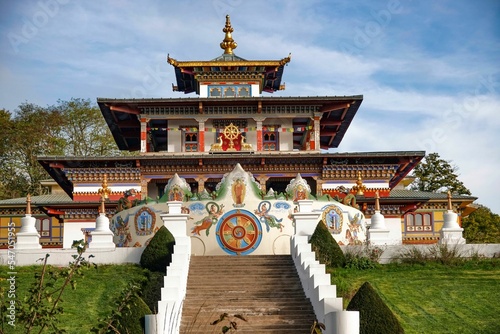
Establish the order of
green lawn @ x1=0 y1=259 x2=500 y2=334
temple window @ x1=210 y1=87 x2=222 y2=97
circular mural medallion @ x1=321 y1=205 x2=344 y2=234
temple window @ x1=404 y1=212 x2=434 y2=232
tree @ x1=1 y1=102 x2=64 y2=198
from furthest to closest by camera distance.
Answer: tree @ x1=1 y1=102 x2=64 y2=198 < temple window @ x1=404 y1=212 x2=434 y2=232 < temple window @ x1=210 y1=87 x2=222 y2=97 < circular mural medallion @ x1=321 y1=205 x2=344 y2=234 < green lawn @ x1=0 y1=259 x2=500 y2=334

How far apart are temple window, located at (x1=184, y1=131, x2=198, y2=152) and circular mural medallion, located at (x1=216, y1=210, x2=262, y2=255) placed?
15359 millimetres

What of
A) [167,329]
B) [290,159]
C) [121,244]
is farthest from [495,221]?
[167,329]

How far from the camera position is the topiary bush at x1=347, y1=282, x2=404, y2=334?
18188 mm

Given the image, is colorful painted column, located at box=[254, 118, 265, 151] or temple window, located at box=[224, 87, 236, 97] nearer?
colorful painted column, located at box=[254, 118, 265, 151]

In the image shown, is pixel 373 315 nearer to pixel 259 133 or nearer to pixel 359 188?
pixel 359 188

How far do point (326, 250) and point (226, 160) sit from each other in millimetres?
16601

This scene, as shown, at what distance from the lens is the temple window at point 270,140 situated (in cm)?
4469

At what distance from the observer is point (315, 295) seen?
2122 cm

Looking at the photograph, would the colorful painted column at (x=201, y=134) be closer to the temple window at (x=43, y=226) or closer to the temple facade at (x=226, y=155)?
the temple facade at (x=226, y=155)

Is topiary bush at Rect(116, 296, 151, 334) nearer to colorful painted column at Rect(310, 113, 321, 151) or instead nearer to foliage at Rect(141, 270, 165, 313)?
foliage at Rect(141, 270, 165, 313)

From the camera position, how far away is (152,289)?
2300 centimetres

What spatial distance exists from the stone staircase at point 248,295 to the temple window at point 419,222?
2553cm

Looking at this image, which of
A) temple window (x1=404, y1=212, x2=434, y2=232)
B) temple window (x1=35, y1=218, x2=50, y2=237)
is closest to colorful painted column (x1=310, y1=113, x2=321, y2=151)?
temple window (x1=404, y1=212, x2=434, y2=232)

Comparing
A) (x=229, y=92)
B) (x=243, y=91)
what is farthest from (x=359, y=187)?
(x=229, y=92)
